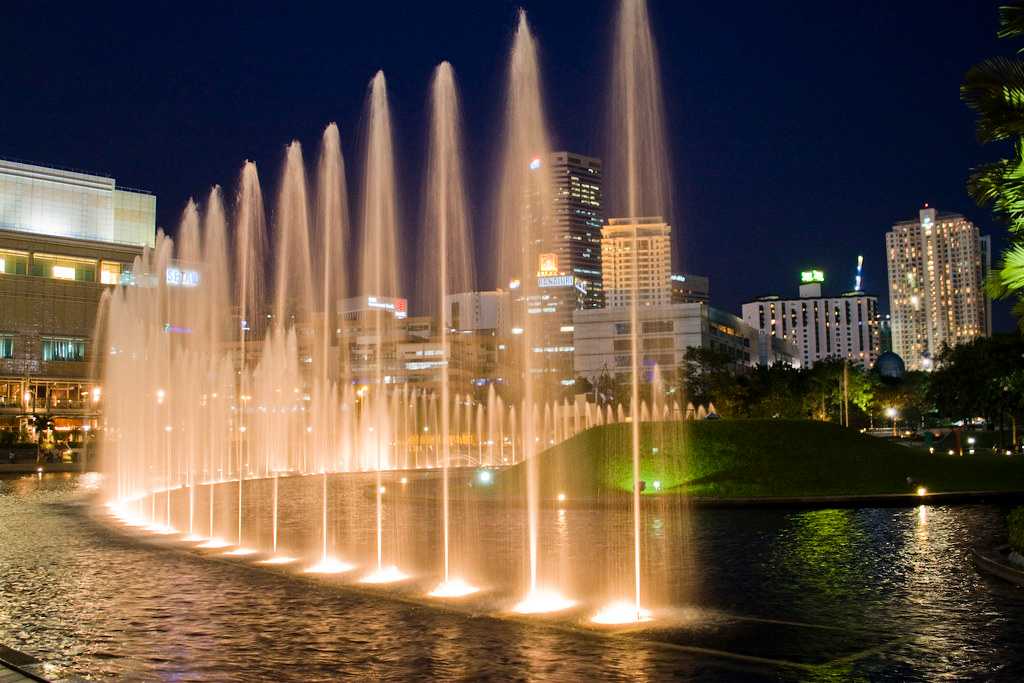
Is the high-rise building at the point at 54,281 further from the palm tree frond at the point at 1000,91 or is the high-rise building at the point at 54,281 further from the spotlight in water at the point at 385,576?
the palm tree frond at the point at 1000,91

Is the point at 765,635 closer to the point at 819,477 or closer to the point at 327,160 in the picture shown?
the point at 819,477

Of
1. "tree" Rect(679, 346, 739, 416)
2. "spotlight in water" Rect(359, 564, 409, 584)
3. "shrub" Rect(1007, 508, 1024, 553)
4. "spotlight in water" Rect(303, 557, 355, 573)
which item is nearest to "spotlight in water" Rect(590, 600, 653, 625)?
"spotlight in water" Rect(359, 564, 409, 584)

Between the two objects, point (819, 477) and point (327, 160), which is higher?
point (327, 160)

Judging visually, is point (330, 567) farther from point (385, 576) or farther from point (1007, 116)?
point (1007, 116)

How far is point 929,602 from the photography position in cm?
1349

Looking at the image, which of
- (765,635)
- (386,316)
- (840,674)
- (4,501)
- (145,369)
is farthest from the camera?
(386,316)


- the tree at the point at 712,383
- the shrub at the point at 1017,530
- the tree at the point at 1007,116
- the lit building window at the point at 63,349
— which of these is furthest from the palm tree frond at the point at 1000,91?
the lit building window at the point at 63,349

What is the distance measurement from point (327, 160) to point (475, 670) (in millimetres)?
26471

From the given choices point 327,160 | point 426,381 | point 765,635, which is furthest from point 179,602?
point 426,381

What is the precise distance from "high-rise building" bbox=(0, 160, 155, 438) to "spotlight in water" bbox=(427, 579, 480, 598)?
3356 inches

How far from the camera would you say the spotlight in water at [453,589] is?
14172mm

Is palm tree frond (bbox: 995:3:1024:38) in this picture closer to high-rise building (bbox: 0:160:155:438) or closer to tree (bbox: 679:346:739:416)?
tree (bbox: 679:346:739:416)

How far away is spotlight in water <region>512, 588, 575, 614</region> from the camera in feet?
42.4

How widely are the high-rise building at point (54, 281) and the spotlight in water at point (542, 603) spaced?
3416 inches
